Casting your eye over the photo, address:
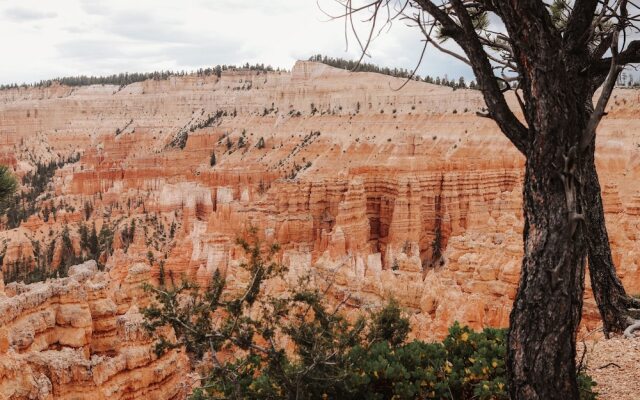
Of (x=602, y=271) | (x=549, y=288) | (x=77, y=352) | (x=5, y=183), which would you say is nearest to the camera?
(x=549, y=288)

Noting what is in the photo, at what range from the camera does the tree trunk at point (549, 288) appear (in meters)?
4.12

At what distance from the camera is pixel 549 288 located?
4.14 meters

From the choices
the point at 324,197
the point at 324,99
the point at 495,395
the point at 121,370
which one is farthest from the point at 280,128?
the point at 495,395

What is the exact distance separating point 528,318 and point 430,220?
3363 cm

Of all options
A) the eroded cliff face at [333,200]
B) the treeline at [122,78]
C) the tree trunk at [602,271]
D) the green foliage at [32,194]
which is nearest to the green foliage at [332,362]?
the tree trunk at [602,271]

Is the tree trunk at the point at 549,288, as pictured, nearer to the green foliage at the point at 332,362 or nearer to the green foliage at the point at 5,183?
the green foliage at the point at 332,362

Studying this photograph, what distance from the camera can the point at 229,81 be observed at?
111 m

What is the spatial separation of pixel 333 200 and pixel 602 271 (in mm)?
31484

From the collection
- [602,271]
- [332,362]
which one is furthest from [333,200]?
[332,362]

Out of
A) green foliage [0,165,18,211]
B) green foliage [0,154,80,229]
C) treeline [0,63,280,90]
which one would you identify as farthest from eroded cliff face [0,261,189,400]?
treeline [0,63,280,90]

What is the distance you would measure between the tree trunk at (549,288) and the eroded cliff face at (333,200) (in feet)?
15.2

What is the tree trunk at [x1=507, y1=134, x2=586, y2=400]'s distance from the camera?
4.12 meters

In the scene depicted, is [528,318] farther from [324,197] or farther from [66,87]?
[66,87]

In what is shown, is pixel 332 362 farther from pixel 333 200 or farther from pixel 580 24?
pixel 333 200
